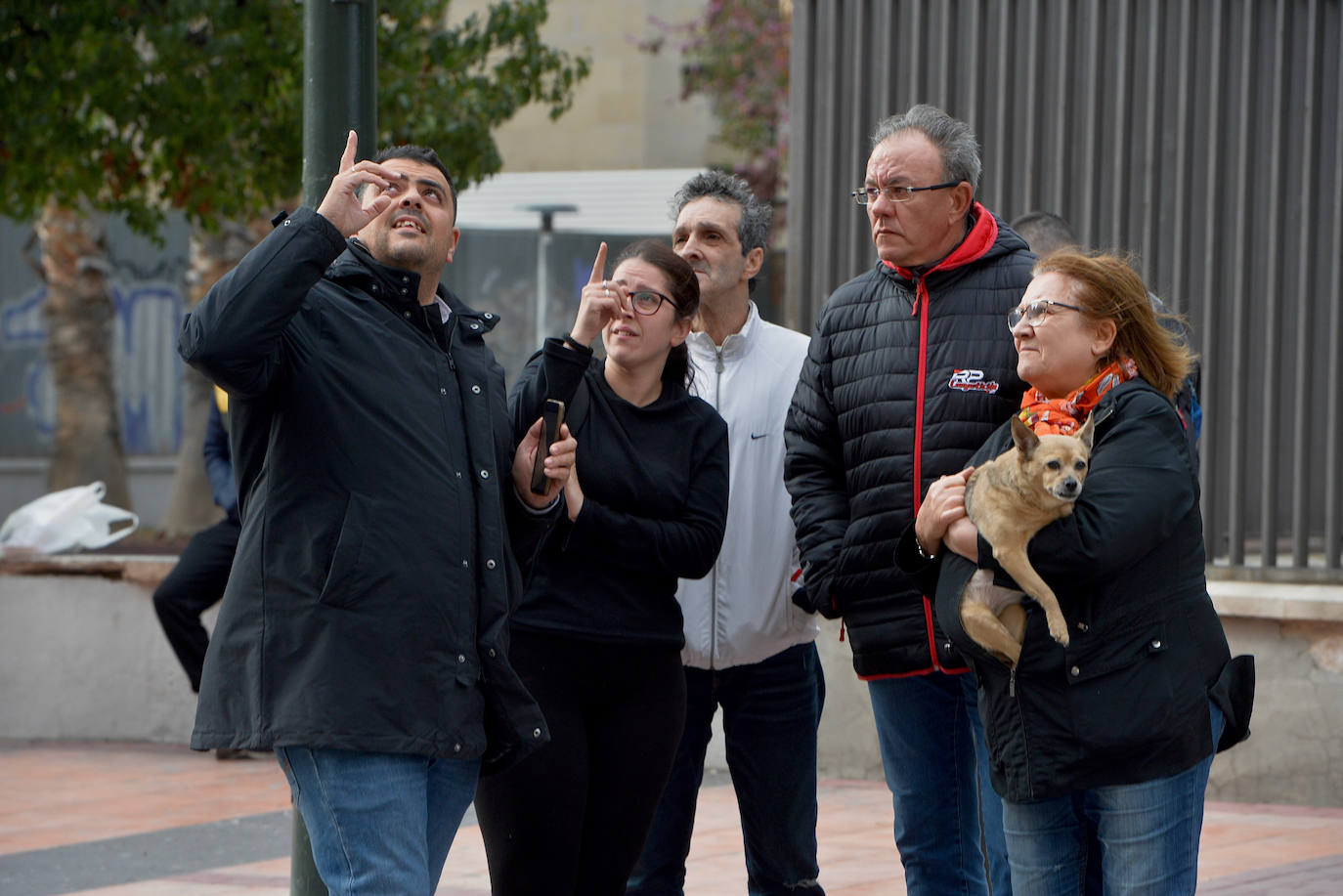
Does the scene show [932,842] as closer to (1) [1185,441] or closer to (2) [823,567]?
(2) [823,567]

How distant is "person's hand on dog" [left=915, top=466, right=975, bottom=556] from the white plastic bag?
6.94 meters

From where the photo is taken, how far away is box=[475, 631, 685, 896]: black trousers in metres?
4.01

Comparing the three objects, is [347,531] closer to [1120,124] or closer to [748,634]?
[748,634]

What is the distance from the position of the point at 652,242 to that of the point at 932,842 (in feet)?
5.30

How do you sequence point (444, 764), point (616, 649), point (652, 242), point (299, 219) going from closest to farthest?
point (299, 219)
point (444, 764)
point (616, 649)
point (652, 242)

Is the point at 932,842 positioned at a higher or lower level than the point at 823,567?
lower

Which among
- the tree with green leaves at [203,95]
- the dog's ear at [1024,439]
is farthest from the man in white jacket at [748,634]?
the tree with green leaves at [203,95]

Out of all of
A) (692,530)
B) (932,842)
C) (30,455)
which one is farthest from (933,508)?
(30,455)

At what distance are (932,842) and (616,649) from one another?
0.90 meters

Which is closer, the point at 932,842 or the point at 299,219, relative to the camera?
the point at 299,219

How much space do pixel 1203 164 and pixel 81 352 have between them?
8.74m

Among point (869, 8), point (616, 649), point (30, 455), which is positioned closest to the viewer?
point (616, 649)

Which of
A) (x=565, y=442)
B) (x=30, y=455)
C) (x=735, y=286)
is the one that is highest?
(x=735, y=286)

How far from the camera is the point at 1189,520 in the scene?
350cm
